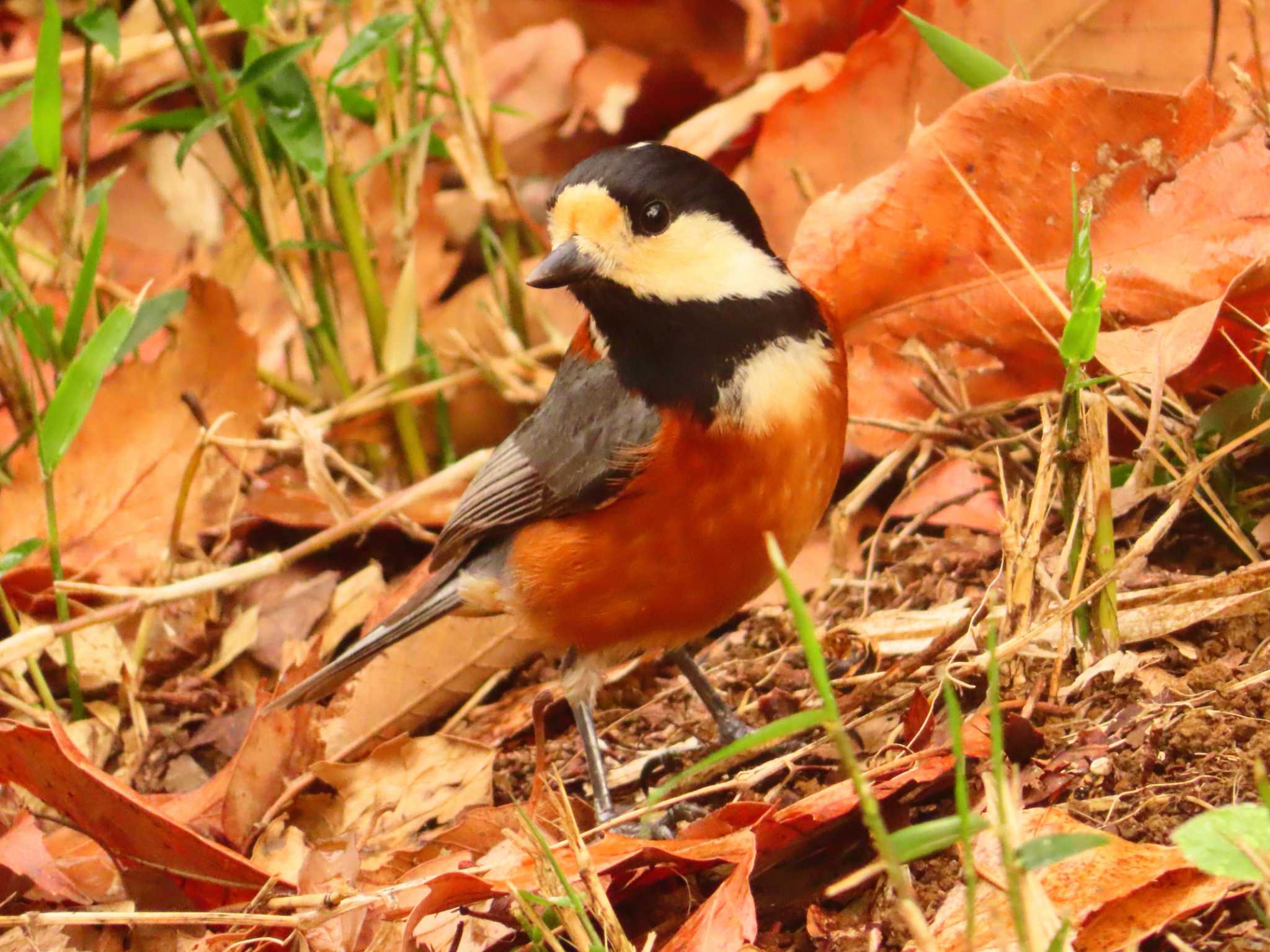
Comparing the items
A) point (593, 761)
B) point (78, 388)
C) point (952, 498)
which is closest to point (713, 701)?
point (593, 761)

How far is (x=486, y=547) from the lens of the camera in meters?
3.50

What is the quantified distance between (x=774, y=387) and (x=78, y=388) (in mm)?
1489

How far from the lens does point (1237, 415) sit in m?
2.91

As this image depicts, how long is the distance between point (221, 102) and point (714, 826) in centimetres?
234

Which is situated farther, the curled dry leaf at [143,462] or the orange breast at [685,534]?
the curled dry leaf at [143,462]

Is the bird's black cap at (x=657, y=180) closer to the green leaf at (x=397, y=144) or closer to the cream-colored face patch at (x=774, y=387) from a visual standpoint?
the cream-colored face patch at (x=774, y=387)

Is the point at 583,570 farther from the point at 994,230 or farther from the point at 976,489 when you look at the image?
the point at 994,230

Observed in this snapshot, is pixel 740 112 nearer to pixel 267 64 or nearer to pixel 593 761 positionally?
pixel 267 64

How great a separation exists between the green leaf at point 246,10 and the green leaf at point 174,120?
389 mm

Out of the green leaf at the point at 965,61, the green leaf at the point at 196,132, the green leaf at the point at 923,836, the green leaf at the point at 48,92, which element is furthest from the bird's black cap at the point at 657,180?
the green leaf at the point at 923,836

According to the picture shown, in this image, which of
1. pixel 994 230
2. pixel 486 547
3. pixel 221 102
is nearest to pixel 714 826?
pixel 486 547

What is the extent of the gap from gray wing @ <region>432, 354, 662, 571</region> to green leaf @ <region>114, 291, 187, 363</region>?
1.01 meters

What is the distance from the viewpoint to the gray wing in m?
2.97

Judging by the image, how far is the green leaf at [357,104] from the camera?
4.20 meters
